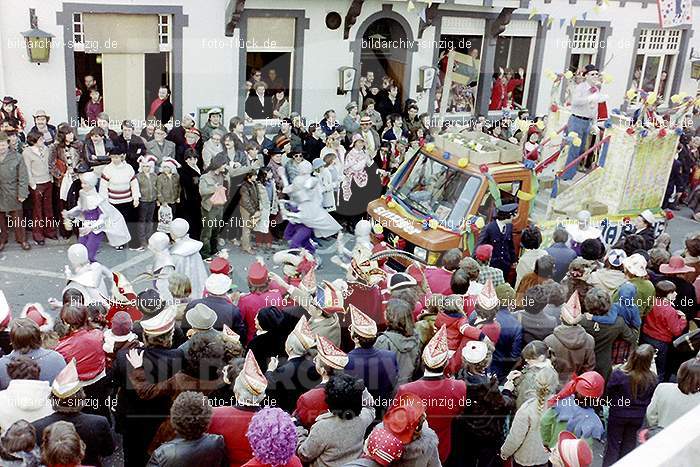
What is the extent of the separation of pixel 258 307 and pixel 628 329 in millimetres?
3183

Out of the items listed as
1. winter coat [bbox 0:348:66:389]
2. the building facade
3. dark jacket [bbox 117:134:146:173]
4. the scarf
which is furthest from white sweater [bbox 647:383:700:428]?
the scarf

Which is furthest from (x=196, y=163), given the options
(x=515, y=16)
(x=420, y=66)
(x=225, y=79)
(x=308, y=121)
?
(x=515, y=16)

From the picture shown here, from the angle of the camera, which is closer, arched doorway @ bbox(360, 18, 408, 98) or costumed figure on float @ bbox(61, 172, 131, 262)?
costumed figure on float @ bbox(61, 172, 131, 262)

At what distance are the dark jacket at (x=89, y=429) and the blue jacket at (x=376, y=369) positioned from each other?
1.62m

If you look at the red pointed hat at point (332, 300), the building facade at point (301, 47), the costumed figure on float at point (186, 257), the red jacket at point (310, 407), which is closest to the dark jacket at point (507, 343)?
the red pointed hat at point (332, 300)

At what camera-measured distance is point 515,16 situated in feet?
54.7

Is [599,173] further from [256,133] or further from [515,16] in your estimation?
[515,16]

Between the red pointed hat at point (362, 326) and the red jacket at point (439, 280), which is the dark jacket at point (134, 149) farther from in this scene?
the red pointed hat at point (362, 326)

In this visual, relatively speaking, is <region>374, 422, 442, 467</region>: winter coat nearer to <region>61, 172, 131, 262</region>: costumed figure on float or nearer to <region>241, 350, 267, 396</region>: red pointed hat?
<region>241, 350, 267, 396</region>: red pointed hat

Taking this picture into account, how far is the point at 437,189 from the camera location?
9.77m

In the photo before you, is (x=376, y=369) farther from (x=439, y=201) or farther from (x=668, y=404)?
(x=439, y=201)

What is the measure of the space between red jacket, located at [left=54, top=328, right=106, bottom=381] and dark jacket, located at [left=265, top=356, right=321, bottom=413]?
1.30 metres

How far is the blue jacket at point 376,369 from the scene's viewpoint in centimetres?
544

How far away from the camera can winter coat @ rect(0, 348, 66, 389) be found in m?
5.27
